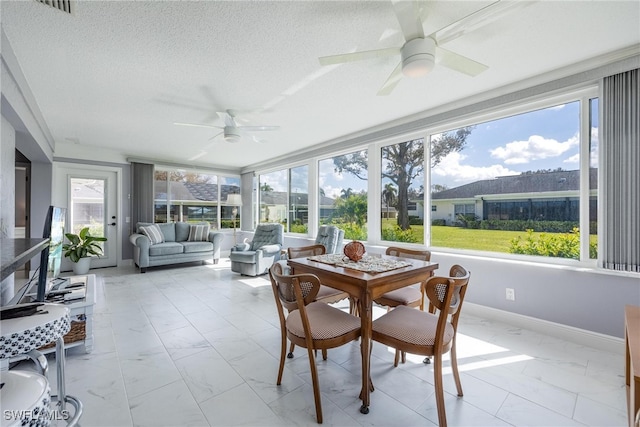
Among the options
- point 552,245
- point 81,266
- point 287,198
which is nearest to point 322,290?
point 552,245

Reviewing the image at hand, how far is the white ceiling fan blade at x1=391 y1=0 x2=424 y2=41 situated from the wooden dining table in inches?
60.7

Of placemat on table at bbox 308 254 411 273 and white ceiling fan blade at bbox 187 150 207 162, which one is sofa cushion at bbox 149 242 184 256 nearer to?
white ceiling fan blade at bbox 187 150 207 162

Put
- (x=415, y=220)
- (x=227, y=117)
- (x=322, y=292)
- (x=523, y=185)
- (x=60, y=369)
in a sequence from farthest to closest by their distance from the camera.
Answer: (x=415, y=220) < (x=227, y=117) < (x=523, y=185) < (x=322, y=292) < (x=60, y=369)

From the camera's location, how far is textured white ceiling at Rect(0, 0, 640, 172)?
1.80 m

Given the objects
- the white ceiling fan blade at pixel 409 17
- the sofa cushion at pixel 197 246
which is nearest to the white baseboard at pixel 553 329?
the white ceiling fan blade at pixel 409 17

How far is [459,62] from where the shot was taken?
192cm

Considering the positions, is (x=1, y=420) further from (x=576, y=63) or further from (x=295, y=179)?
(x=295, y=179)

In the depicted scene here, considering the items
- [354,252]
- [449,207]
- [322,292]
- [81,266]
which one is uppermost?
[449,207]

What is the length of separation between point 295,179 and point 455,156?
343cm

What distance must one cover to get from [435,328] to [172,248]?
521 centimetres

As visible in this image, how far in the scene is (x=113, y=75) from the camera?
2564 millimetres

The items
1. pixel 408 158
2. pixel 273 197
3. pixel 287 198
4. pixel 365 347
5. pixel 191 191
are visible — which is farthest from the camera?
pixel 191 191

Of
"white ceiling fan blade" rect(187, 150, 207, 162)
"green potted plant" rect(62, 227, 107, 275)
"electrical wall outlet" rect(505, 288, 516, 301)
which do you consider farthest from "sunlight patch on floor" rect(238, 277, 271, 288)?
"electrical wall outlet" rect(505, 288, 516, 301)
